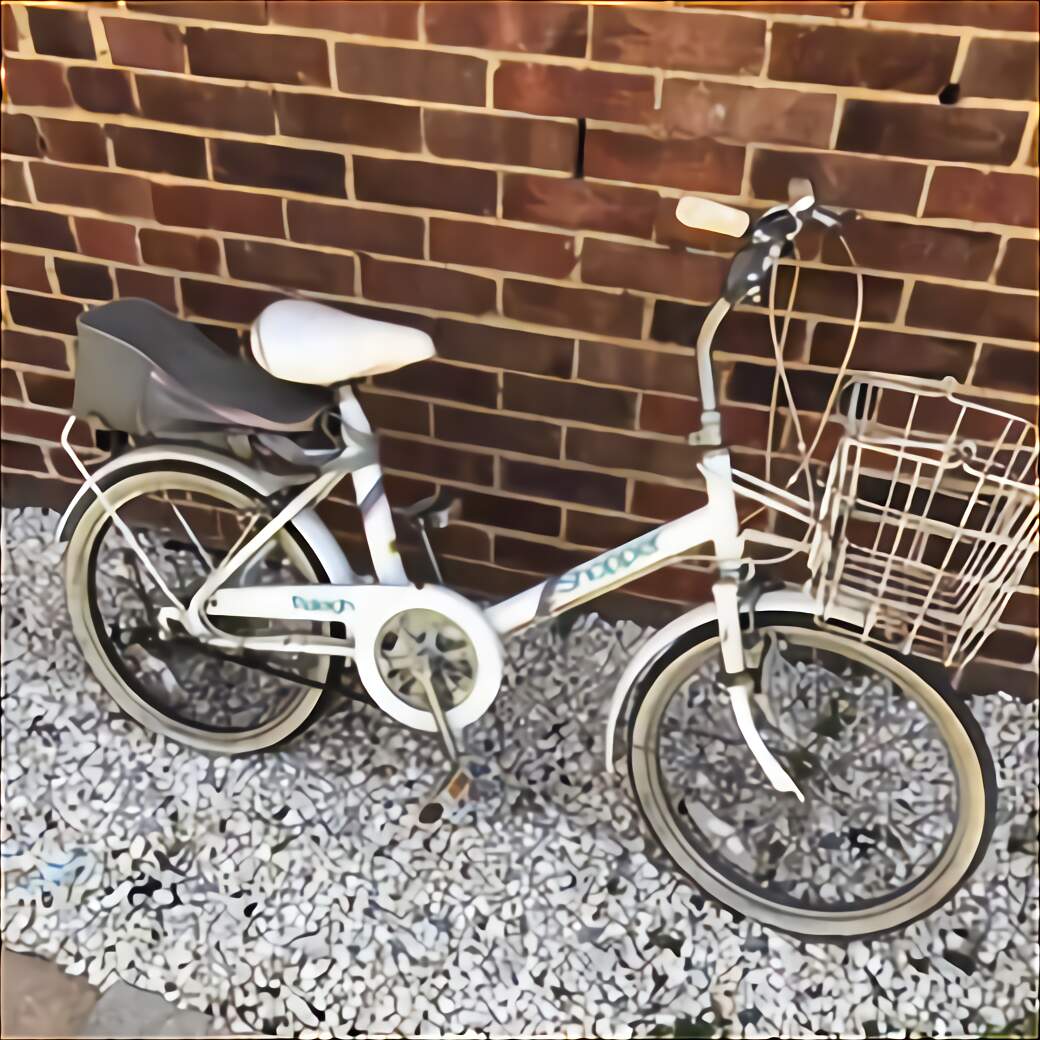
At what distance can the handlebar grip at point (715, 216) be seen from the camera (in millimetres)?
1547

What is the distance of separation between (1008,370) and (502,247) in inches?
40.8

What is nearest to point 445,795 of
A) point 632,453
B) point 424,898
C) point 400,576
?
point 424,898

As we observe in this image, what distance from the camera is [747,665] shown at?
6.28 feet

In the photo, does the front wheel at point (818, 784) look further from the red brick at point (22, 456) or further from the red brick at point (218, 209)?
the red brick at point (22, 456)

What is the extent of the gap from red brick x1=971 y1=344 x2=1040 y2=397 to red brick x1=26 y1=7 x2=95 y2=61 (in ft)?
6.26

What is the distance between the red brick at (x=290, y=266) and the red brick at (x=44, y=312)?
1.61ft

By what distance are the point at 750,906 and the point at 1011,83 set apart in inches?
62.2

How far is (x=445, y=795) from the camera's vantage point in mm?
2264

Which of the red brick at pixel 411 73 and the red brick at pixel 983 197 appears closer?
the red brick at pixel 983 197

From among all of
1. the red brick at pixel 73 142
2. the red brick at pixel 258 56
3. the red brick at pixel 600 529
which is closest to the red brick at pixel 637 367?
Answer: the red brick at pixel 600 529

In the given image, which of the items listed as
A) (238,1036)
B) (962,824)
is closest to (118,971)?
(238,1036)

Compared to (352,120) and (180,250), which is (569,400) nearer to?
(352,120)

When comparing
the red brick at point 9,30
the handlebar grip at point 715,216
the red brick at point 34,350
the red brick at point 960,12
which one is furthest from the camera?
the red brick at point 34,350

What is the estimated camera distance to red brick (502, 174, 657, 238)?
204cm
